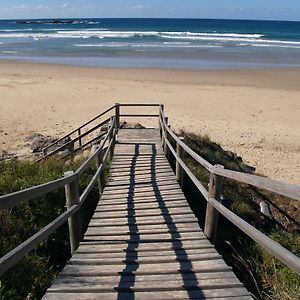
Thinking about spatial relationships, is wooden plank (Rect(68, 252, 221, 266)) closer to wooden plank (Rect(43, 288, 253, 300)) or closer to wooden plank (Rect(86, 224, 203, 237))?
wooden plank (Rect(43, 288, 253, 300))

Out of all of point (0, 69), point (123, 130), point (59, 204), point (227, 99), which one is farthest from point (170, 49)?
point (59, 204)

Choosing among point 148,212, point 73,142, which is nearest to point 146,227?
point 148,212

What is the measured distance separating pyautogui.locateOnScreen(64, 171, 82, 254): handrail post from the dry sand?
31.4 ft

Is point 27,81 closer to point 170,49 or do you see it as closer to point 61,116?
point 61,116

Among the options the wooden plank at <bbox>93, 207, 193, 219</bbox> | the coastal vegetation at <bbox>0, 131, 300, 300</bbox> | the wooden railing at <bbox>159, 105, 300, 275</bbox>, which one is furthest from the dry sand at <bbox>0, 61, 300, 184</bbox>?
the wooden railing at <bbox>159, 105, 300, 275</bbox>

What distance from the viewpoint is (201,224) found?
7395mm

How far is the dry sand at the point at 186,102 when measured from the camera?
1594cm

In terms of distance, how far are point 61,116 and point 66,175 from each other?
1518 centimetres

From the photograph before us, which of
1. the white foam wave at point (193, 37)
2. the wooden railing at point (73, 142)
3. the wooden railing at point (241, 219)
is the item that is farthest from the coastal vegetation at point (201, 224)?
the white foam wave at point (193, 37)

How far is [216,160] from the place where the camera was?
38.3 ft

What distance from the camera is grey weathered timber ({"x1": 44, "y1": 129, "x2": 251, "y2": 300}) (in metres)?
3.60

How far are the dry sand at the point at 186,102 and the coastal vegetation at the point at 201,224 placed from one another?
4767mm

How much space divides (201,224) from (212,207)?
269 centimetres

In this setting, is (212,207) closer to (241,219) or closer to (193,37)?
(241,219)
